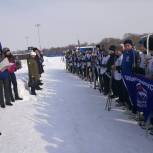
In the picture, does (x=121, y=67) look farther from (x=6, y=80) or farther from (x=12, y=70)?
(x=12, y=70)

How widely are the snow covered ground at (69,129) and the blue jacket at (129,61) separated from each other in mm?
1225

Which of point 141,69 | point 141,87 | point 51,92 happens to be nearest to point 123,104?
point 141,69

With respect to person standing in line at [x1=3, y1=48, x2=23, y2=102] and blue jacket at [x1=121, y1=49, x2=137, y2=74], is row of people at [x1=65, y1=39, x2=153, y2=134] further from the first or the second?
person standing in line at [x1=3, y1=48, x2=23, y2=102]

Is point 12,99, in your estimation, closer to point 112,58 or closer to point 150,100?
point 112,58

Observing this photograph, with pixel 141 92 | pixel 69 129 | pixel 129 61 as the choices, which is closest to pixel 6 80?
pixel 69 129

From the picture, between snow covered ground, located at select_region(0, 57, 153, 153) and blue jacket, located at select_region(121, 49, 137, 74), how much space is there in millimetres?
1225

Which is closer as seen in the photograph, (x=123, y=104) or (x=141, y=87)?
(x=141, y=87)

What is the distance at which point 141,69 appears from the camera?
8.75 metres

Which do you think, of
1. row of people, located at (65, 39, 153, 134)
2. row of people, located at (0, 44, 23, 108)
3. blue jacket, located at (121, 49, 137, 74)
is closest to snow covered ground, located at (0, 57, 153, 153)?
row of people, located at (0, 44, 23, 108)

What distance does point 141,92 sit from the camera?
7914 mm

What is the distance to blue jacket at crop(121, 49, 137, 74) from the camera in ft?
30.6

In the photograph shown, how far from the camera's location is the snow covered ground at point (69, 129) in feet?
23.2

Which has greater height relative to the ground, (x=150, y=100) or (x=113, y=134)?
(x=150, y=100)

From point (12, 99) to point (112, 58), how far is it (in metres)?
3.75
